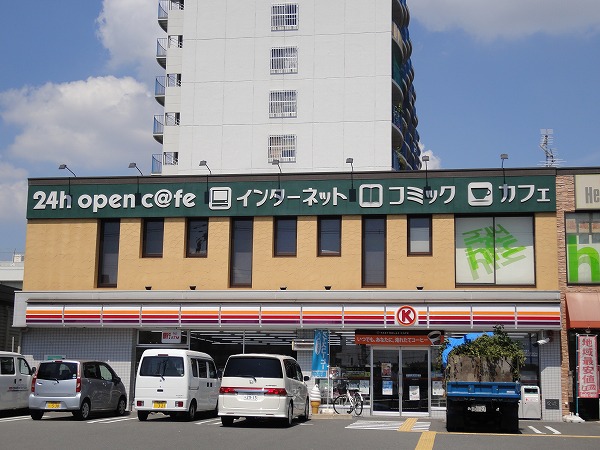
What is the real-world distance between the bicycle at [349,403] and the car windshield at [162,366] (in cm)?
684

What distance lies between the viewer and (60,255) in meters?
30.8

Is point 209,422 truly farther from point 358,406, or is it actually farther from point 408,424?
point 358,406

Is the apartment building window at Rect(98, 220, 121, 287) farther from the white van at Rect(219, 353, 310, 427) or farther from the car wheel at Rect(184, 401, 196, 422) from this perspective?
the white van at Rect(219, 353, 310, 427)

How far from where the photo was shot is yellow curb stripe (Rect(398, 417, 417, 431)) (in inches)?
874

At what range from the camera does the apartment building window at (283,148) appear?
48.7 meters

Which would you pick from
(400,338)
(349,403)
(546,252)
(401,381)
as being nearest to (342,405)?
(349,403)

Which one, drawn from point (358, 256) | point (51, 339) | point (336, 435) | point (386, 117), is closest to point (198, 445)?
point (336, 435)

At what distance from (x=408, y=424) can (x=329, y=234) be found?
811cm

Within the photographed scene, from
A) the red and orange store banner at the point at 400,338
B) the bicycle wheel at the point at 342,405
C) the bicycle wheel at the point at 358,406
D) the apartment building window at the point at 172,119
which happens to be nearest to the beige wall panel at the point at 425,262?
the red and orange store banner at the point at 400,338

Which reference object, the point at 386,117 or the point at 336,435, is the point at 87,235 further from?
the point at 386,117

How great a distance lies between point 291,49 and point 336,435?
33.9m

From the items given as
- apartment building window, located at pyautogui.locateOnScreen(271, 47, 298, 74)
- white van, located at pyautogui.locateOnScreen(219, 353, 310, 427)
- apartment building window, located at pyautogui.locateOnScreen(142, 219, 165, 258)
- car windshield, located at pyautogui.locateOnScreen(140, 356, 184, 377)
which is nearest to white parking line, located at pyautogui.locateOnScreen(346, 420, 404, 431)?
white van, located at pyautogui.locateOnScreen(219, 353, 310, 427)

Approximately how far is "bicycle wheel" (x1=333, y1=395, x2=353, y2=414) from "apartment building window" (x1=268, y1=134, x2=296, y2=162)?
908 inches

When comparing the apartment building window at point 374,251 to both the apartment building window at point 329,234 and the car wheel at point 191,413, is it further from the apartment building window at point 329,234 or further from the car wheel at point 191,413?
the car wheel at point 191,413
